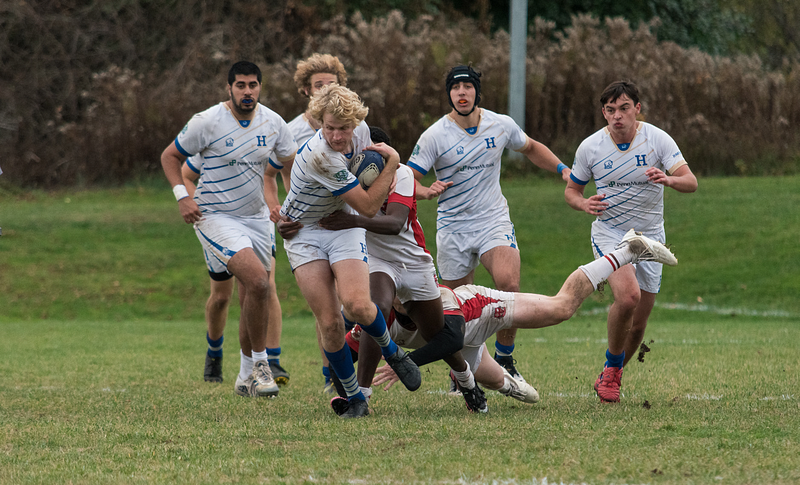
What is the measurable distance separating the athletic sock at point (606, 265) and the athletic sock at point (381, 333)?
1.48 meters

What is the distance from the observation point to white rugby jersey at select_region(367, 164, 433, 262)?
5.97m

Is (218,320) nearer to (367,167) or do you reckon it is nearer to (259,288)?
(259,288)

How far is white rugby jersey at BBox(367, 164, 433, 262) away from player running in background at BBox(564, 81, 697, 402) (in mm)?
1296

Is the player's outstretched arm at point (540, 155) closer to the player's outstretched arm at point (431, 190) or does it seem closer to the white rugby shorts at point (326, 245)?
the player's outstretched arm at point (431, 190)

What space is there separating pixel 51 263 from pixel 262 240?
9.17 m

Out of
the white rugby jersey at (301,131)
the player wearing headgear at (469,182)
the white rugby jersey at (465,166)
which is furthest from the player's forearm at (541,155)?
the white rugby jersey at (301,131)

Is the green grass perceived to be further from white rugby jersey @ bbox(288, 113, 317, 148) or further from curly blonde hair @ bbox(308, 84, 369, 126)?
white rugby jersey @ bbox(288, 113, 317, 148)

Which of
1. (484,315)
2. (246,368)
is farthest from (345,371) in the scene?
(246,368)

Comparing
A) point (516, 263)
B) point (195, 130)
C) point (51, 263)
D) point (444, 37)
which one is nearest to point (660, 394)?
point (516, 263)

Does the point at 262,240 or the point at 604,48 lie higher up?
the point at 604,48

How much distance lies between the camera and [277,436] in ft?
16.1

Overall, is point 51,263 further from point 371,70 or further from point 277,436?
point 277,436

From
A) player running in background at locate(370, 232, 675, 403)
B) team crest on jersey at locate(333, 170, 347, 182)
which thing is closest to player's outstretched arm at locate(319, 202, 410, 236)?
team crest on jersey at locate(333, 170, 347, 182)

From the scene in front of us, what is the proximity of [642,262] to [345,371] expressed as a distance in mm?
2400
